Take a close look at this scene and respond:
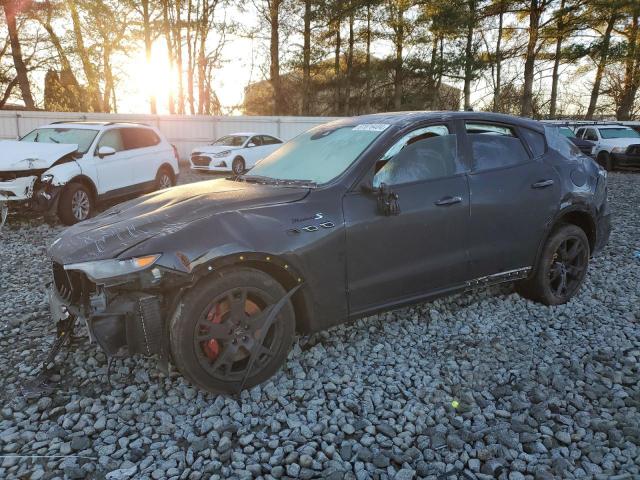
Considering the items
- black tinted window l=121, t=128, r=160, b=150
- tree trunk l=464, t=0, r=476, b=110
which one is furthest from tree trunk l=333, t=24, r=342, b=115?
black tinted window l=121, t=128, r=160, b=150

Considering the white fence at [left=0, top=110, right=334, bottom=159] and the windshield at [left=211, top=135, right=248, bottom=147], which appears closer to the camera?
the windshield at [left=211, top=135, right=248, bottom=147]

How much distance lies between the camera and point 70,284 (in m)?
3.06

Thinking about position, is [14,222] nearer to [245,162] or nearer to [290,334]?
[290,334]

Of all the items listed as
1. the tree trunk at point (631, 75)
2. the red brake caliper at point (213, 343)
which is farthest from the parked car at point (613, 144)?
the red brake caliper at point (213, 343)

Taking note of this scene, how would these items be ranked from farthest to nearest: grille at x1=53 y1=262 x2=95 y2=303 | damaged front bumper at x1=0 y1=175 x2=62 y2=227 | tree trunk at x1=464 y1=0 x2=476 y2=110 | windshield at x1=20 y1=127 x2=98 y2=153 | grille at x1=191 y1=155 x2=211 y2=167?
tree trunk at x1=464 y1=0 x2=476 y2=110 → grille at x1=191 y1=155 x2=211 y2=167 → windshield at x1=20 y1=127 x2=98 y2=153 → damaged front bumper at x1=0 y1=175 x2=62 y2=227 → grille at x1=53 y1=262 x2=95 y2=303

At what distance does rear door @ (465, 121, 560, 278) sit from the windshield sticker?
74 cm

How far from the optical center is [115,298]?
2781 millimetres

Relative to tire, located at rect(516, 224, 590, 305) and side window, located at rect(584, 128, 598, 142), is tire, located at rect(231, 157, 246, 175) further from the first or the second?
tire, located at rect(516, 224, 590, 305)

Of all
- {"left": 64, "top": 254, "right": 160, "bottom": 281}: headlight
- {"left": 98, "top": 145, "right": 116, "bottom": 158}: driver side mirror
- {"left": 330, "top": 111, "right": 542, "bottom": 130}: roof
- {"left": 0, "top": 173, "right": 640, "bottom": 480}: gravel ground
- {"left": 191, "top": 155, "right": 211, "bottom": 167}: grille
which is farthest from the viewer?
{"left": 191, "top": 155, "right": 211, "bottom": 167}: grille

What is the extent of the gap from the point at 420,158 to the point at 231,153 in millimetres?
13177

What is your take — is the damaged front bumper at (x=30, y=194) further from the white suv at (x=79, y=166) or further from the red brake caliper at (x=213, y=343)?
the red brake caliper at (x=213, y=343)

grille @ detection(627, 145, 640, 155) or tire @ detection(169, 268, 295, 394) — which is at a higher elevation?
grille @ detection(627, 145, 640, 155)

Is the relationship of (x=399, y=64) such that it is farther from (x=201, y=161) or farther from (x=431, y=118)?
(x=431, y=118)

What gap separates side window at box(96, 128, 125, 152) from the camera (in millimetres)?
8875
